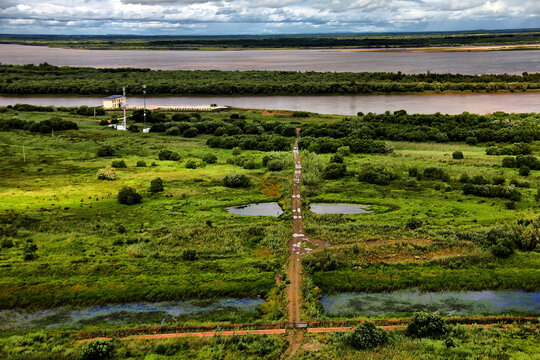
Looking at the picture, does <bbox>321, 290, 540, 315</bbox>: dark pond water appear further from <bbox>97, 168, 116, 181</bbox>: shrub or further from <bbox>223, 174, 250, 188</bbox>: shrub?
<bbox>97, 168, 116, 181</bbox>: shrub

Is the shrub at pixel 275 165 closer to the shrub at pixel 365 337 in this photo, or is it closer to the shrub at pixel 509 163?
the shrub at pixel 509 163

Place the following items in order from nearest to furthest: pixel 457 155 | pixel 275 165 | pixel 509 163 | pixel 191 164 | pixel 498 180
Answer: pixel 498 180 < pixel 509 163 < pixel 275 165 < pixel 191 164 < pixel 457 155

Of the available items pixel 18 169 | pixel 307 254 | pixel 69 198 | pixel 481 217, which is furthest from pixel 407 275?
pixel 18 169

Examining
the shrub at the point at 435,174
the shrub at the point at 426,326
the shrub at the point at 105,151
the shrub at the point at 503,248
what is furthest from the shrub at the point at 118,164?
the shrub at the point at 426,326

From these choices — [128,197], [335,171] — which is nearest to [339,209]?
[335,171]

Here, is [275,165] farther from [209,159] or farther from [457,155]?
[457,155]
